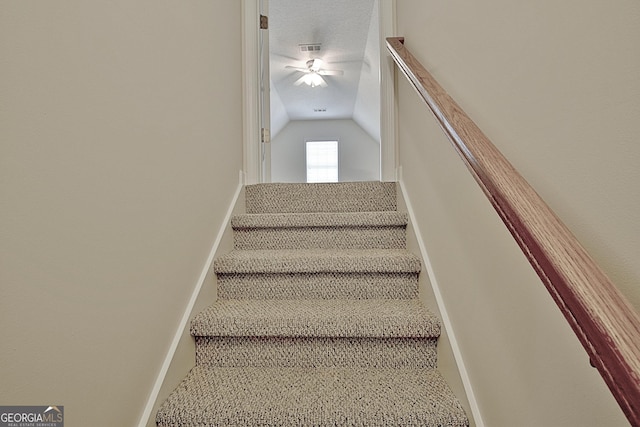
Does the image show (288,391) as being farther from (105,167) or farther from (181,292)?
(105,167)

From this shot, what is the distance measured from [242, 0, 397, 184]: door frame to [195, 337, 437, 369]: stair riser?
103 centimetres

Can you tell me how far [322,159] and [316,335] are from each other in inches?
259

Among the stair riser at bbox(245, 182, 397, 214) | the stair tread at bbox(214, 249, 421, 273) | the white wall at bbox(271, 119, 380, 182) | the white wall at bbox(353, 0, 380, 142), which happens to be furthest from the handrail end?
the white wall at bbox(271, 119, 380, 182)

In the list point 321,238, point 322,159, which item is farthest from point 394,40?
point 322,159

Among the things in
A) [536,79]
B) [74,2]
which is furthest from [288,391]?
[74,2]

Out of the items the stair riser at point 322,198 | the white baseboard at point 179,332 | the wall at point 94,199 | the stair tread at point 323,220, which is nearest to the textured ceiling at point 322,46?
the stair riser at point 322,198

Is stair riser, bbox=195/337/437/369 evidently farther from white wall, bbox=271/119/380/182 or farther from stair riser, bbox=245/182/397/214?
white wall, bbox=271/119/380/182

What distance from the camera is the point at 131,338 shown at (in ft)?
2.78

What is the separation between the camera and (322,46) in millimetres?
4172

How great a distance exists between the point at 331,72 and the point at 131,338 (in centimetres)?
473

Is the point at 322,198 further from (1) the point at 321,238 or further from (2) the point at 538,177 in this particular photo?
(2) the point at 538,177

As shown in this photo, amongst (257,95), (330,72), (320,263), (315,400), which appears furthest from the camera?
(330,72)

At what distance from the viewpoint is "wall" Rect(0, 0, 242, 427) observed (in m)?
0.56

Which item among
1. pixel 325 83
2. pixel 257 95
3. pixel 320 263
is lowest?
pixel 320 263
